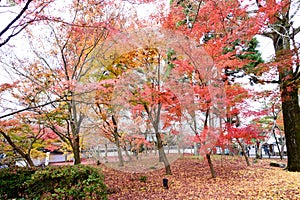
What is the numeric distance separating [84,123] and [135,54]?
14.7ft

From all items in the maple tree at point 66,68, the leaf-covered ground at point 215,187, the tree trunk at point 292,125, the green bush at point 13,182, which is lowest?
the leaf-covered ground at point 215,187

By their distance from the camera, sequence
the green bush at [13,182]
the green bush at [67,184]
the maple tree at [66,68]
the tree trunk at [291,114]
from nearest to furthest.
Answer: the green bush at [67,184] → the green bush at [13,182] → the maple tree at [66,68] → the tree trunk at [291,114]

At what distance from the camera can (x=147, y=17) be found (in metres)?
8.63

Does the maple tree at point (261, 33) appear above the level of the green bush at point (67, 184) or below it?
above

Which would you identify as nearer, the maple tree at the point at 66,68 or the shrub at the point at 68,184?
the shrub at the point at 68,184

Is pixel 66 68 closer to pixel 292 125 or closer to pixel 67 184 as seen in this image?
pixel 67 184

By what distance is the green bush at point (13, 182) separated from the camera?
5.58m

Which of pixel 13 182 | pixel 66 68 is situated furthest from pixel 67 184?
pixel 66 68

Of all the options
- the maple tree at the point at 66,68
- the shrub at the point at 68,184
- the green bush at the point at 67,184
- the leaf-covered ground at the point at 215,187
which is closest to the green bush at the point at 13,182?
the green bush at the point at 67,184

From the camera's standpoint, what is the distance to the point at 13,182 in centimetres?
564

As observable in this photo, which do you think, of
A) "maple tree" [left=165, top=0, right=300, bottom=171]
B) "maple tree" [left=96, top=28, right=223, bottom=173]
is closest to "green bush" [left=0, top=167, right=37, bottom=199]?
"maple tree" [left=96, top=28, right=223, bottom=173]

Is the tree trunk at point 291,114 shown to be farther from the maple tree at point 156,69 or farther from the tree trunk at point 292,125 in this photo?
the maple tree at point 156,69

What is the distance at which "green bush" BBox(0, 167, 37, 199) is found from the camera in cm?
558

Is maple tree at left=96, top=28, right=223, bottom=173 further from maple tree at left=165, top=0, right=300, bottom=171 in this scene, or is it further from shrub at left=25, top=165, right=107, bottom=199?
shrub at left=25, top=165, right=107, bottom=199
